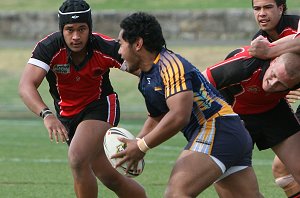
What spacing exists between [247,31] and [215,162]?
1981 cm

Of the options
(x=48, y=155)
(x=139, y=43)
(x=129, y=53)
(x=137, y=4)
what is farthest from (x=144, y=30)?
(x=137, y=4)

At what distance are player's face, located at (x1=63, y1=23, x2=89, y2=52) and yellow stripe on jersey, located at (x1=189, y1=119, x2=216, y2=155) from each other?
6.48ft

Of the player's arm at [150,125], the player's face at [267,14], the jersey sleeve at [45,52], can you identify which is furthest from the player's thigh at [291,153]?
the jersey sleeve at [45,52]

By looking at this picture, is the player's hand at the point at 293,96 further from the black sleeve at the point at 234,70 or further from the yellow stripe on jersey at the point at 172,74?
the yellow stripe on jersey at the point at 172,74

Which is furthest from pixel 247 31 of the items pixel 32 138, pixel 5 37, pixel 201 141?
pixel 201 141

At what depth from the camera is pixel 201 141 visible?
7.79m

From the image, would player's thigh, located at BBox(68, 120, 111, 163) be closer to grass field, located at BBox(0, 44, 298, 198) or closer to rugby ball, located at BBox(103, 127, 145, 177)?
rugby ball, located at BBox(103, 127, 145, 177)

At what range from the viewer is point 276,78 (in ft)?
26.6

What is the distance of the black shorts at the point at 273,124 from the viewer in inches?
363

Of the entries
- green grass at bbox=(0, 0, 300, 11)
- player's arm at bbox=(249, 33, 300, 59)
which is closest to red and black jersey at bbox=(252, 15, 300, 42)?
player's arm at bbox=(249, 33, 300, 59)

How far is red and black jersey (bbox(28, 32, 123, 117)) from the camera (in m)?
9.41

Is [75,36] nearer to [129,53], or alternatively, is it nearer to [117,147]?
[129,53]

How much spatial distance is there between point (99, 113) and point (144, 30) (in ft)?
7.01

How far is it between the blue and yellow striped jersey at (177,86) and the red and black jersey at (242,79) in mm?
624
